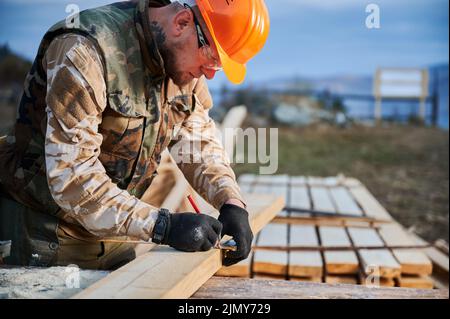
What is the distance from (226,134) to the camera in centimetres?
782

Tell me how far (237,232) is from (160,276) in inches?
24.8

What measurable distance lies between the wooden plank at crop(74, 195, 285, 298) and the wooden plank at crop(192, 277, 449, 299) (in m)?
0.07

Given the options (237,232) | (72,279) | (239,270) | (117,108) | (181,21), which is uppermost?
Answer: (181,21)

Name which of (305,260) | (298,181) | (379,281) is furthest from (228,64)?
(298,181)

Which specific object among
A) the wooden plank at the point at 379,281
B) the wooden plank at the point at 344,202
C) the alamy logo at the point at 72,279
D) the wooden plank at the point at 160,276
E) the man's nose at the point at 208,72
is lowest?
the wooden plank at the point at 379,281

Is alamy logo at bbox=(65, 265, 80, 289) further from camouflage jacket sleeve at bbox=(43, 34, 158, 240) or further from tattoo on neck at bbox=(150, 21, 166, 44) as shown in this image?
tattoo on neck at bbox=(150, 21, 166, 44)

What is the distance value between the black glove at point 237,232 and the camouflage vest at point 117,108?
0.53 meters

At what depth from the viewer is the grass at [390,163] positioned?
7969 mm

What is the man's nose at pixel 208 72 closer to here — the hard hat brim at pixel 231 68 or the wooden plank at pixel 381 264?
the hard hat brim at pixel 231 68

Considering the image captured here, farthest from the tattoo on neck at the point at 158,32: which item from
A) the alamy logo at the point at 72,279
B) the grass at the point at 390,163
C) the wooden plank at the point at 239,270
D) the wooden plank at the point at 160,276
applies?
the grass at the point at 390,163

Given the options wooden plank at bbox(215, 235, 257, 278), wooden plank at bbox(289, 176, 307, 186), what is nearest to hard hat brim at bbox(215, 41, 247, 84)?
wooden plank at bbox(215, 235, 257, 278)

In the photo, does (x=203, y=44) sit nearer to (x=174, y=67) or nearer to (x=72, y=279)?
(x=174, y=67)

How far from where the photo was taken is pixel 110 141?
2854mm

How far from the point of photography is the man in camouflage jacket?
248 cm
